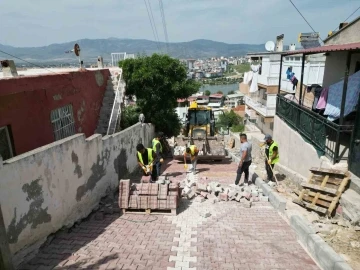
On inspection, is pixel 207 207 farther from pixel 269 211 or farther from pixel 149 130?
pixel 149 130

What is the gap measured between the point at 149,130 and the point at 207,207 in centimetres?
688

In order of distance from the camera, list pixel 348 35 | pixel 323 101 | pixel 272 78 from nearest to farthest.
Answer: pixel 323 101
pixel 348 35
pixel 272 78

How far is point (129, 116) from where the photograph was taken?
13984mm

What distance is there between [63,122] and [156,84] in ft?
19.3

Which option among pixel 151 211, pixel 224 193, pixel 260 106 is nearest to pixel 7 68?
pixel 151 211

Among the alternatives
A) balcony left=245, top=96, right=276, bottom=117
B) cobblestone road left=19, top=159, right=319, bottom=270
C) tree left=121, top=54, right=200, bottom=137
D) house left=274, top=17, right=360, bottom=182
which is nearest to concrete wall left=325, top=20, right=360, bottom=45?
house left=274, top=17, right=360, bottom=182

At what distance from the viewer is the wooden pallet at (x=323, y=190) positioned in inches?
232

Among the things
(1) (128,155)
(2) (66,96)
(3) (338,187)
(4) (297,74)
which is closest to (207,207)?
(3) (338,187)

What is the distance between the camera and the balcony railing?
21.8ft

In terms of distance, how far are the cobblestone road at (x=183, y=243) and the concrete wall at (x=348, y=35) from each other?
285 inches

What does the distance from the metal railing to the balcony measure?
42.4 feet

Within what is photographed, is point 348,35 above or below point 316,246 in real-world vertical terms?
above

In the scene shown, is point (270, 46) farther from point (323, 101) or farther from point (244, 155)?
point (244, 155)

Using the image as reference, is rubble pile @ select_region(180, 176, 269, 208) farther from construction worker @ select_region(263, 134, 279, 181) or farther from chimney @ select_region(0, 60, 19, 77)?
chimney @ select_region(0, 60, 19, 77)
